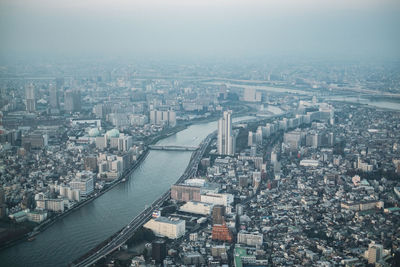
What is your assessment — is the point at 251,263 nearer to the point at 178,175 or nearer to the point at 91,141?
the point at 178,175

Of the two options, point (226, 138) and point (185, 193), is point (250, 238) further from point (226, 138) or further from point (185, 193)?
point (226, 138)

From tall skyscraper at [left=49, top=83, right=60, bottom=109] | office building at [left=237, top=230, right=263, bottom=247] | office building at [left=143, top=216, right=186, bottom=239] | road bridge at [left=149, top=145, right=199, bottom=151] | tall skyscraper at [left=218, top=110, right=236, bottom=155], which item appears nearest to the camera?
office building at [left=237, top=230, right=263, bottom=247]

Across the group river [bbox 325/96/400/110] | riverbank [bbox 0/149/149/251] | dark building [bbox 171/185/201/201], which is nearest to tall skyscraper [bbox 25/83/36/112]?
riverbank [bbox 0/149/149/251]

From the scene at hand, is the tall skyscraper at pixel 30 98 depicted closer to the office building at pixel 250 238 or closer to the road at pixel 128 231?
the road at pixel 128 231

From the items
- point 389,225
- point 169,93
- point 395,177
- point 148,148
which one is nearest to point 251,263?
point 389,225

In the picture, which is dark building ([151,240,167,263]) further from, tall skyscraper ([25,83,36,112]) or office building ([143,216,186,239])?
tall skyscraper ([25,83,36,112])

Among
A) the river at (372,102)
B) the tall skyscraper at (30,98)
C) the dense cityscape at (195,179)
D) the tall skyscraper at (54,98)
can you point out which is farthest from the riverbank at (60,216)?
the river at (372,102)
